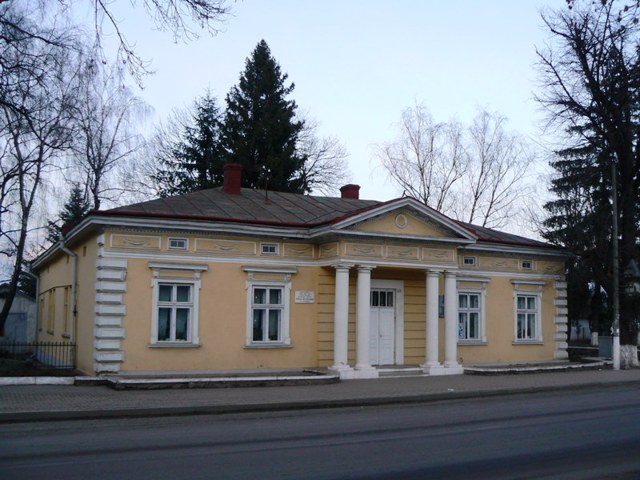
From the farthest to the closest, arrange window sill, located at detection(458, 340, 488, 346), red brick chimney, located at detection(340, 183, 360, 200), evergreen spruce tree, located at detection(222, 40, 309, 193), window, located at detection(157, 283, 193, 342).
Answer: evergreen spruce tree, located at detection(222, 40, 309, 193)
red brick chimney, located at detection(340, 183, 360, 200)
window sill, located at detection(458, 340, 488, 346)
window, located at detection(157, 283, 193, 342)

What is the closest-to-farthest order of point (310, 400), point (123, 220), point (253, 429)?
point (253, 429), point (310, 400), point (123, 220)

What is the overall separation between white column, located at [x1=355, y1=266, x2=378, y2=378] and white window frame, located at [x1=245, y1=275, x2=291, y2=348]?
213 cm

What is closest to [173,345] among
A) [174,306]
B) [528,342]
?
[174,306]

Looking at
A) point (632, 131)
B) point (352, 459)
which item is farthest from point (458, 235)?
point (352, 459)

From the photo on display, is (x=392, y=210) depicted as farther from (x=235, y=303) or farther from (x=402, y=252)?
(x=235, y=303)

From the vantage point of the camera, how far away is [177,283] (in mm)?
20453

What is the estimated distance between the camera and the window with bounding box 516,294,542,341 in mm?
26750

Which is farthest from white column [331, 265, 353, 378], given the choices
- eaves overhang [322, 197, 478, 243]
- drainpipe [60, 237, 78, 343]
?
drainpipe [60, 237, 78, 343]

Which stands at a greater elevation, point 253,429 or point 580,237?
point 580,237

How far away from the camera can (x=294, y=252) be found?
2216 cm

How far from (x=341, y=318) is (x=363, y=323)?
2.27 feet

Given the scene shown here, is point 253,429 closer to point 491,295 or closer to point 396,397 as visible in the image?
point 396,397

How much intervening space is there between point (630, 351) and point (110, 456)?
22532 millimetres

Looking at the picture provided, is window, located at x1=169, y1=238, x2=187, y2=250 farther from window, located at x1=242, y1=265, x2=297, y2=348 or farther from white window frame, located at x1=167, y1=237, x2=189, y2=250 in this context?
window, located at x1=242, y1=265, x2=297, y2=348
